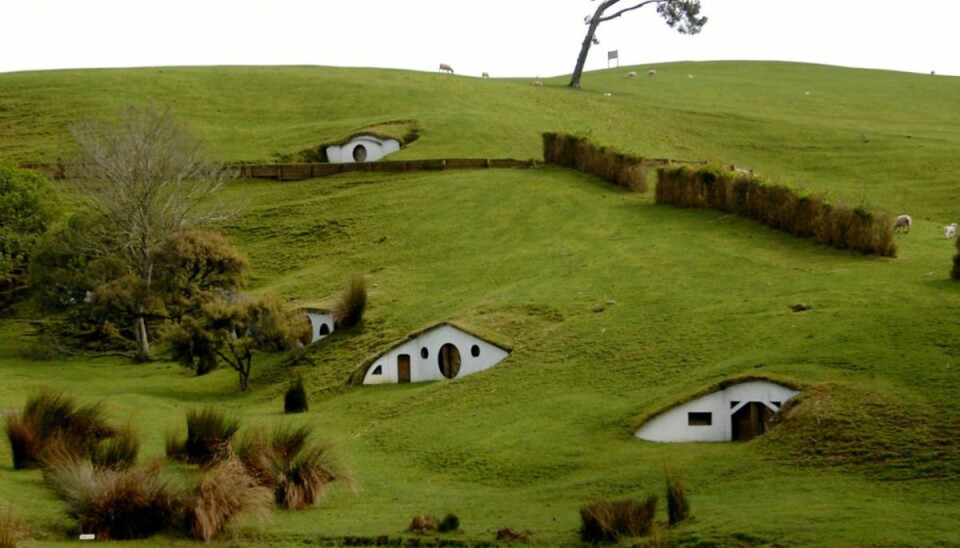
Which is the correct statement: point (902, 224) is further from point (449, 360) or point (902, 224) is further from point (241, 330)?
point (241, 330)

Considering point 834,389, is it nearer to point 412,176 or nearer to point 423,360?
point 423,360

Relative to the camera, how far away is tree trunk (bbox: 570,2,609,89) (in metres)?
110

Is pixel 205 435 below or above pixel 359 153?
below

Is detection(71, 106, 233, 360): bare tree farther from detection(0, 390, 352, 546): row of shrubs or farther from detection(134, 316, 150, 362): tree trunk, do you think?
detection(0, 390, 352, 546): row of shrubs

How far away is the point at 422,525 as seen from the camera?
26.2m

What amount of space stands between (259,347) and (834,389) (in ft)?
75.9

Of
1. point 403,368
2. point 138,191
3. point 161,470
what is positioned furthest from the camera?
point 138,191

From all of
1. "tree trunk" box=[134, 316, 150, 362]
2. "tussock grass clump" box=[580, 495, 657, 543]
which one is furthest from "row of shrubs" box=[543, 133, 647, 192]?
"tussock grass clump" box=[580, 495, 657, 543]

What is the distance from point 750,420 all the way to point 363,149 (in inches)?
1943

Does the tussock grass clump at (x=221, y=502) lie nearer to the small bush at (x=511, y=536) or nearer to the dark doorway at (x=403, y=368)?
the small bush at (x=511, y=536)

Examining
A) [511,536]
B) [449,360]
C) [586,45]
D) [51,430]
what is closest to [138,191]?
[449,360]

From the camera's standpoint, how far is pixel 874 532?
23500 millimetres

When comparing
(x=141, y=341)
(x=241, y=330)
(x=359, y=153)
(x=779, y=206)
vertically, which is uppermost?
(x=359, y=153)

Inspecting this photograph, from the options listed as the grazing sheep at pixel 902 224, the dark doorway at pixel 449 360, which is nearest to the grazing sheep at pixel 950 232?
the grazing sheep at pixel 902 224
